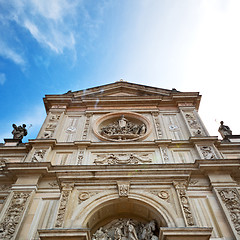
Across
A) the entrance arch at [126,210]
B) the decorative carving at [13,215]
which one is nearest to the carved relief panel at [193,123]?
the entrance arch at [126,210]

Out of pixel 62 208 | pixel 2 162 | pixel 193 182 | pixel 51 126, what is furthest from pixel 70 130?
pixel 193 182

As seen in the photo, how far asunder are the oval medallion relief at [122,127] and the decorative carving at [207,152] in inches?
97.4

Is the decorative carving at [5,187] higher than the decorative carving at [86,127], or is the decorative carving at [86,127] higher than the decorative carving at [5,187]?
the decorative carving at [86,127]

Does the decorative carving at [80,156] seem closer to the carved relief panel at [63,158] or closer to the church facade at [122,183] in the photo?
the church facade at [122,183]

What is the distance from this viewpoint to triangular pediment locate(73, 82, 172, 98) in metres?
14.4

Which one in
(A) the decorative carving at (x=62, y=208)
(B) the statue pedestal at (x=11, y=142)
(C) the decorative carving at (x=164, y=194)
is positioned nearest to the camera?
(A) the decorative carving at (x=62, y=208)

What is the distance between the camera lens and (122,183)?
7.87 meters

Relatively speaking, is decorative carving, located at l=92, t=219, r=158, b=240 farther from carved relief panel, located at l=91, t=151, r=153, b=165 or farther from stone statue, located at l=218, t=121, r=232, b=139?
stone statue, located at l=218, t=121, r=232, b=139

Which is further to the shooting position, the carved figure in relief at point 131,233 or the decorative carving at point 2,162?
the decorative carving at point 2,162

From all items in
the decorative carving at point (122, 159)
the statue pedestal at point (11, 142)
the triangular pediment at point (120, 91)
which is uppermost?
the triangular pediment at point (120, 91)

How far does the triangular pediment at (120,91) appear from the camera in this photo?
14.4m

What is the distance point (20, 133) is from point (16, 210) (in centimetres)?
550

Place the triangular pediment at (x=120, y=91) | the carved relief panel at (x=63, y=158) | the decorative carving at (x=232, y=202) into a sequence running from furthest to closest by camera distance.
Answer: the triangular pediment at (x=120, y=91)
the carved relief panel at (x=63, y=158)
the decorative carving at (x=232, y=202)

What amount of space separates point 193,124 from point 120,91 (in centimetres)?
526
